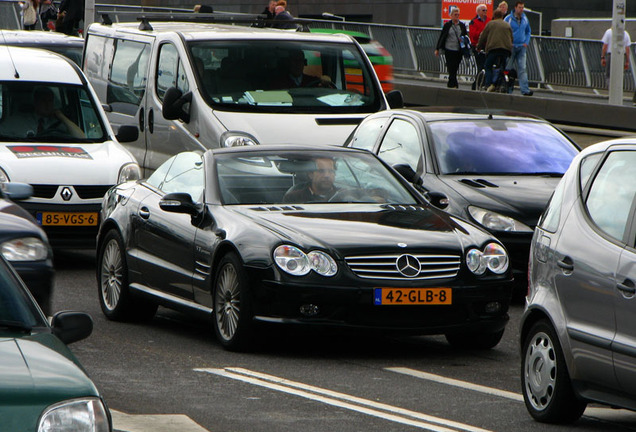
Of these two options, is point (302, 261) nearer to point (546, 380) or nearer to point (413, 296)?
point (413, 296)

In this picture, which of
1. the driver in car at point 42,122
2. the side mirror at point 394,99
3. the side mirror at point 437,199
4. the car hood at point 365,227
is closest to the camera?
the car hood at point 365,227

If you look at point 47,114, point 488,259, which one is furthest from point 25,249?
point 47,114

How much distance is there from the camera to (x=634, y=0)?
6469cm

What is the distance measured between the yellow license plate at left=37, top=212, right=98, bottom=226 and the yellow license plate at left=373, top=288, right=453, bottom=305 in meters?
5.38

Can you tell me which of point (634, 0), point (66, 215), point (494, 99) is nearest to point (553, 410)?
point (66, 215)

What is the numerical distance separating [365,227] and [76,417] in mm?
5338

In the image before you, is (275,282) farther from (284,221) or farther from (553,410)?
(553,410)

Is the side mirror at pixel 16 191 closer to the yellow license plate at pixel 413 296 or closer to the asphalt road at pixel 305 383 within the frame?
the asphalt road at pixel 305 383

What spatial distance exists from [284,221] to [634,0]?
2254 inches

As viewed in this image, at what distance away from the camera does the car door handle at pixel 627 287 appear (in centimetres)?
682

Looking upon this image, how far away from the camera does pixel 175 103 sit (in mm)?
15750

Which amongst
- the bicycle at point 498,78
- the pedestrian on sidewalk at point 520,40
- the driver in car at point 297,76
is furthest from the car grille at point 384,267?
the pedestrian on sidewalk at point 520,40

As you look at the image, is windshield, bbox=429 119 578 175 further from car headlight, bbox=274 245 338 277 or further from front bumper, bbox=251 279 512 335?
car headlight, bbox=274 245 338 277

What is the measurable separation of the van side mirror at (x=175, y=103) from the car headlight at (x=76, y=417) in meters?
11.1
